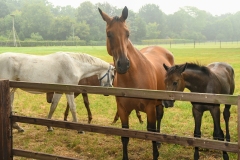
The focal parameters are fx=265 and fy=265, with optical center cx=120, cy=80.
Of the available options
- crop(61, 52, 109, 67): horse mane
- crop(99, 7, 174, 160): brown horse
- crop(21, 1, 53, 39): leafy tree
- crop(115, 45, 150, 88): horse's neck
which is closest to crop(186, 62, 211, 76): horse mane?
crop(99, 7, 174, 160): brown horse

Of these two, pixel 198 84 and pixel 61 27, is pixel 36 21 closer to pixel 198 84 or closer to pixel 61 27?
pixel 61 27

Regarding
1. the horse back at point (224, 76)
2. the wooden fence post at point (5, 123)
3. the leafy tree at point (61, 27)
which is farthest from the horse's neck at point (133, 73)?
the leafy tree at point (61, 27)

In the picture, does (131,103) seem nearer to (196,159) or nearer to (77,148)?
(196,159)

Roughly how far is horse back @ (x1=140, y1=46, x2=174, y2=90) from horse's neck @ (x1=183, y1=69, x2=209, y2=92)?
65 centimetres

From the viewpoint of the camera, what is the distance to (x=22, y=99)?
10180 mm

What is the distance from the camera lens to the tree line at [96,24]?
4016 cm

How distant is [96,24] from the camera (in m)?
39.3

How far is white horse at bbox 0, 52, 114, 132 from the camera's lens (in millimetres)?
5730

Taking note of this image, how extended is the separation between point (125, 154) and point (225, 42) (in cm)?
5652

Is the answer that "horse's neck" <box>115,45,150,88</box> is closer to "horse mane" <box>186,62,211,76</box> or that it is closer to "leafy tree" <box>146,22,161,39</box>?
"horse mane" <box>186,62,211,76</box>

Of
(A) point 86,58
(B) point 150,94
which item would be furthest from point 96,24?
(B) point 150,94

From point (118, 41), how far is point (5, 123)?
179 centimetres

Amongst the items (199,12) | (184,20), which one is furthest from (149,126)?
(199,12)

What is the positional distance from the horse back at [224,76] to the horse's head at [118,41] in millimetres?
1899
